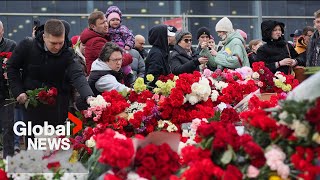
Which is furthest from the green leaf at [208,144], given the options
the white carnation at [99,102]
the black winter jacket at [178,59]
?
the black winter jacket at [178,59]

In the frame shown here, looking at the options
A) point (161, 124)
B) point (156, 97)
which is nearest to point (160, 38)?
point (156, 97)

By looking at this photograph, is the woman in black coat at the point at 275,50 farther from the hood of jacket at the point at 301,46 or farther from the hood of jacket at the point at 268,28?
the hood of jacket at the point at 301,46

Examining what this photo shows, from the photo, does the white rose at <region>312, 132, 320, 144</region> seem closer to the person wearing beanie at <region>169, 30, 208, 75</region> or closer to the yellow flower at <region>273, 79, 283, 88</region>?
the yellow flower at <region>273, 79, 283, 88</region>

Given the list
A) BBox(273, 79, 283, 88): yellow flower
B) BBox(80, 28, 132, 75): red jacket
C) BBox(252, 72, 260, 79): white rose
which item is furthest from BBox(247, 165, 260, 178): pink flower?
BBox(80, 28, 132, 75): red jacket

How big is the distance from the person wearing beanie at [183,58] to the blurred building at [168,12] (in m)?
2.79

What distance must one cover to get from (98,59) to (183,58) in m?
2.06

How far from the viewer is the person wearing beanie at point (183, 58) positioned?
9688mm

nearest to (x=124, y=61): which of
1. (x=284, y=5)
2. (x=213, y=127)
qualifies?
(x=213, y=127)

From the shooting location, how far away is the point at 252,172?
3.97 metres

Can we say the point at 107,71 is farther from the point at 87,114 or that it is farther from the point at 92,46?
the point at 87,114

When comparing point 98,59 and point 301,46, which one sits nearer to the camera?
point 98,59

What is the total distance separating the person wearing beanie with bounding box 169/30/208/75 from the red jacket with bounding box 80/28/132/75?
0.94 m

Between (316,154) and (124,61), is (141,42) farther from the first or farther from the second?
(316,154)

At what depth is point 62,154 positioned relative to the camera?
5.46 m
